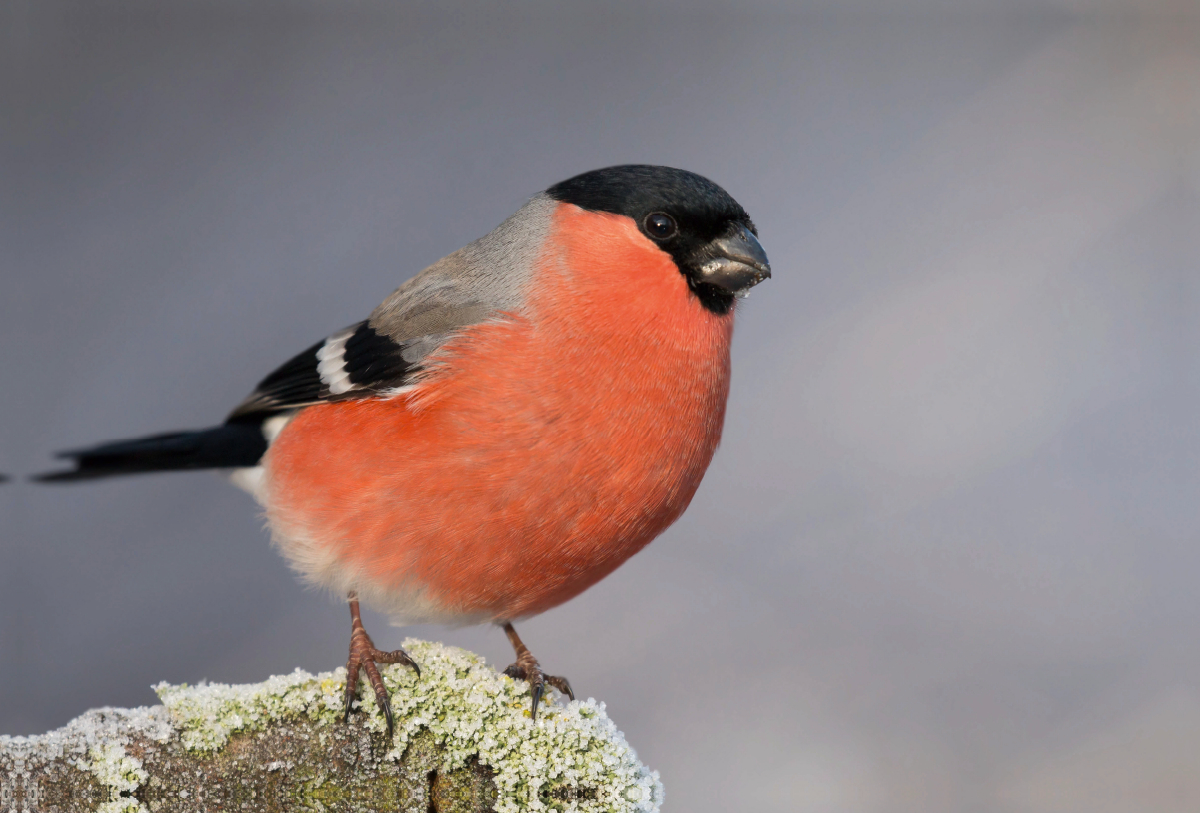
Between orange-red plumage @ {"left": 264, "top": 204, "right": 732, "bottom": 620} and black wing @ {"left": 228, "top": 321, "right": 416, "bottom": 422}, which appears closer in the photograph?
orange-red plumage @ {"left": 264, "top": 204, "right": 732, "bottom": 620}

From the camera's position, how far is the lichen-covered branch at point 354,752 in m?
1.25

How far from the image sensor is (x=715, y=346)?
1681 millimetres

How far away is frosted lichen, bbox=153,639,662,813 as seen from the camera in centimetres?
130

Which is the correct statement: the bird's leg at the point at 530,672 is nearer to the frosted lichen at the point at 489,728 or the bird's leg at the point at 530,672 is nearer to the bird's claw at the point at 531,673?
the bird's claw at the point at 531,673

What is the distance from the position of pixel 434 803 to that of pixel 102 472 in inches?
47.2

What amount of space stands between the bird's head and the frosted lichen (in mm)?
738

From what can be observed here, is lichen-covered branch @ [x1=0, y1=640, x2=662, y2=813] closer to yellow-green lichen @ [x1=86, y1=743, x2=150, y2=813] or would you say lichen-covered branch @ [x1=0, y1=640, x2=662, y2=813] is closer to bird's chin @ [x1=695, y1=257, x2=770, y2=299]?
yellow-green lichen @ [x1=86, y1=743, x2=150, y2=813]

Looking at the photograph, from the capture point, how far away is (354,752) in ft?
4.34

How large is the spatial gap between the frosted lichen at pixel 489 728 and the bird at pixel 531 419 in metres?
0.06

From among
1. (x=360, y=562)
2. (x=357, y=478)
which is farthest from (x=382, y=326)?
(x=360, y=562)

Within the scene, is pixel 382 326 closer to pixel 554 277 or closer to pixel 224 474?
pixel 554 277

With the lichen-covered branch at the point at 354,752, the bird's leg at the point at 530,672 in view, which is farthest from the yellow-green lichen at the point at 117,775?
the bird's leg at the point at 530,672

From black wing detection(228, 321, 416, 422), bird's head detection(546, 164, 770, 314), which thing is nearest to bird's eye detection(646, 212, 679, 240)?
bird's head detection(546, 164, 770, 314)

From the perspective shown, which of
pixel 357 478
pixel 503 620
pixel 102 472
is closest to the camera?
pixel 357 478
